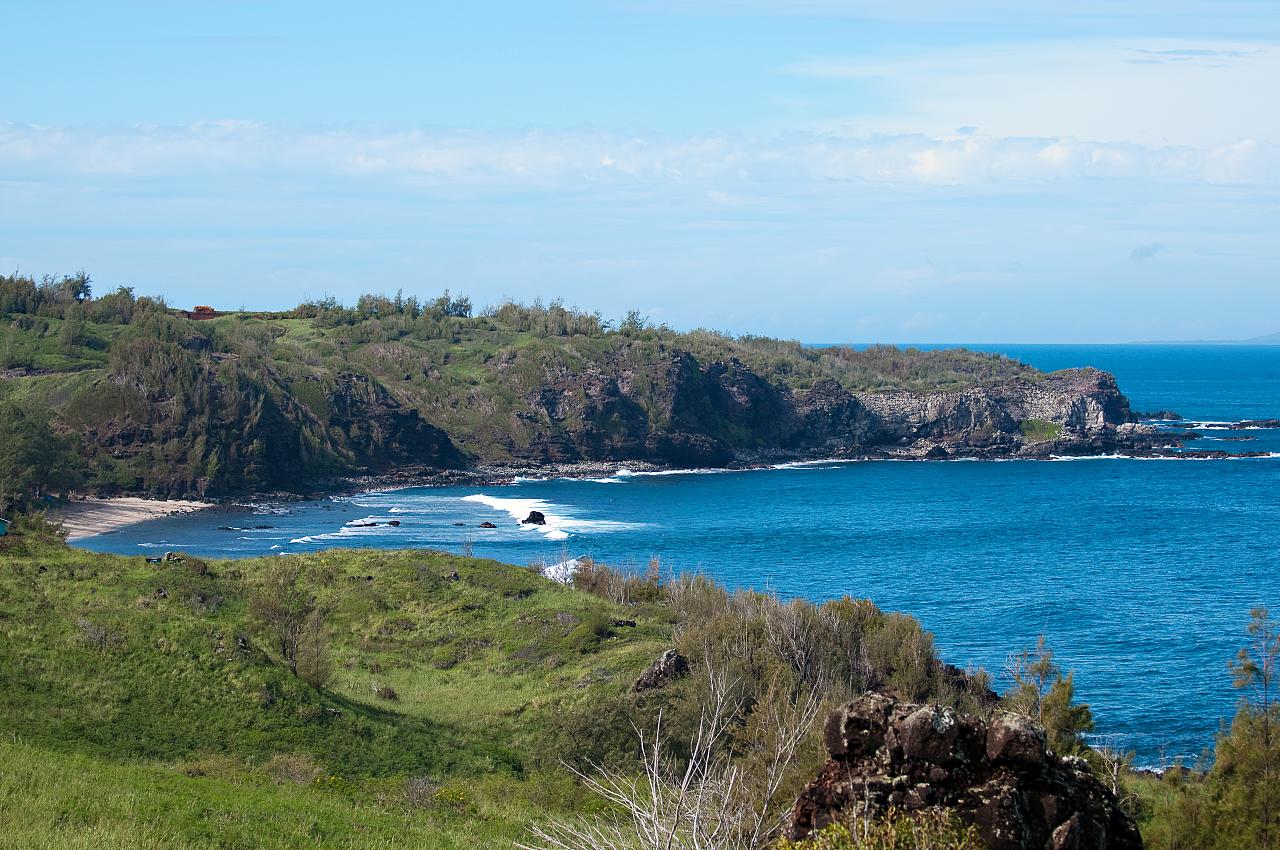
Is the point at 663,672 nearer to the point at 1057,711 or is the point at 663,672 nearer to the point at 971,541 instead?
the point at 1057,711

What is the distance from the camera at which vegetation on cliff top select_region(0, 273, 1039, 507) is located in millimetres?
99500

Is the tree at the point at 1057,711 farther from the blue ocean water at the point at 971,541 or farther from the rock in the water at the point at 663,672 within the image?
the rock in the water at the point at 663,672

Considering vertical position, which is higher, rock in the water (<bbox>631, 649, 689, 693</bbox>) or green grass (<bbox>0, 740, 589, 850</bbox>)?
green grass (<bbox>0, 740, 589, 850</bbox>)

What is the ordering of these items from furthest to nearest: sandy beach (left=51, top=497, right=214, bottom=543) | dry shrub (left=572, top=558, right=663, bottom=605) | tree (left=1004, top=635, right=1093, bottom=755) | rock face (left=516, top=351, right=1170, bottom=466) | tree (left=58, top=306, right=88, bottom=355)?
rock face (left=516, top=351, right=1170, bottom=466) < tree (left=58, top=306, right=88, bottom=355) < sandy beach (left=51, top=497, right=214, bottom=543) < dry shrub (left=572, top=558, right=663, bottom=605) < tree (left=1004, top=635, right=1093, bottom=755)

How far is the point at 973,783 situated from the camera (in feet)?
36.2

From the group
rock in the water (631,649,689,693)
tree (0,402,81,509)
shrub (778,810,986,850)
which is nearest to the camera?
shrub (778,810,986,850)

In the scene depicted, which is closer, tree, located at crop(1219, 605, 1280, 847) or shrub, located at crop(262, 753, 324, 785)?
tree, located at crop(1219, 605, 1280, 847)

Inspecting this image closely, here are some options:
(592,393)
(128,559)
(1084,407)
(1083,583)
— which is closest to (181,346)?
(592,393)

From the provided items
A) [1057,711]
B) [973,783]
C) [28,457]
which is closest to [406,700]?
[1057,711]

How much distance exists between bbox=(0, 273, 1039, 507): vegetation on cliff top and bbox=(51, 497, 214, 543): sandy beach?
319 cm

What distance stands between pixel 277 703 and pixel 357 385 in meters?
97.8

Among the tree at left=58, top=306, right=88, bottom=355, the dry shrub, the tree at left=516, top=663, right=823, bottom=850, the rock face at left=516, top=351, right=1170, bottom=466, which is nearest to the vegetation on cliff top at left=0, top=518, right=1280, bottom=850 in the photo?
the tree at left=516, top=663, right=823, bottom=850

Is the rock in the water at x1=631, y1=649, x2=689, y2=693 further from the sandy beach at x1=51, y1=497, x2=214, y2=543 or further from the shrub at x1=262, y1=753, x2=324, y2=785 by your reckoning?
the sandy beach at x1=51, y1=497, x2=214, y2=543

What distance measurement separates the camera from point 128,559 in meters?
41.6
